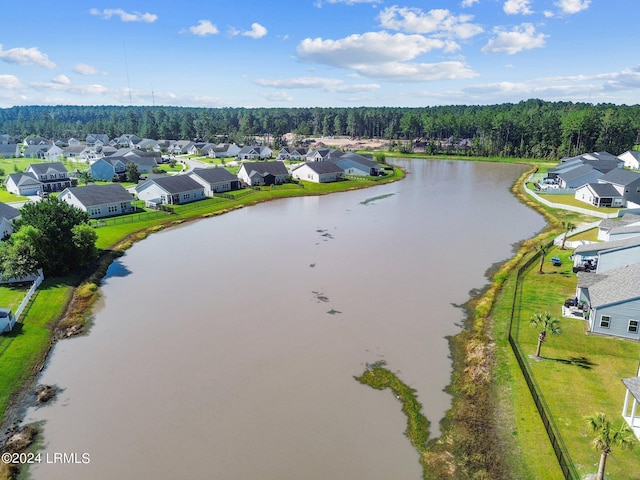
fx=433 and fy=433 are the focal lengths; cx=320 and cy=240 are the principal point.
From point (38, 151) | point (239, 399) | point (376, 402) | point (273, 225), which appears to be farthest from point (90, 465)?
point (38, 151)

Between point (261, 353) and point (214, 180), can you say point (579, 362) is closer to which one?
point (261, 353)

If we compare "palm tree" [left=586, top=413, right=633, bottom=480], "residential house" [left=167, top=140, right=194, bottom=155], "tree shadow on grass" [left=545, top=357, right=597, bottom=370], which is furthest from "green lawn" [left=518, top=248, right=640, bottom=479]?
"residential house" [left=167, top=140, right=194, bottom=155]

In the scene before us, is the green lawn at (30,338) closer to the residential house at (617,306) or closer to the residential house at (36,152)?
the residential house at (617,306)

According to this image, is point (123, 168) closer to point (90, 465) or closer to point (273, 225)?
point (273, 225)

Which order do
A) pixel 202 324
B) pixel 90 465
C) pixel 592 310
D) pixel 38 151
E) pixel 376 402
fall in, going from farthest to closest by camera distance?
pixel 38 151 → pixel 202 324 → pixel 592 310 → pixel 376 402 → pixel 90 465

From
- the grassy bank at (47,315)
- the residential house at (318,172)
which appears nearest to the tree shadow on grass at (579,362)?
the grassy bank at (47,315)

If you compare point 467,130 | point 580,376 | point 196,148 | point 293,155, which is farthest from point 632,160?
point 196,148

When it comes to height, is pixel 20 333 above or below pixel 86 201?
below
